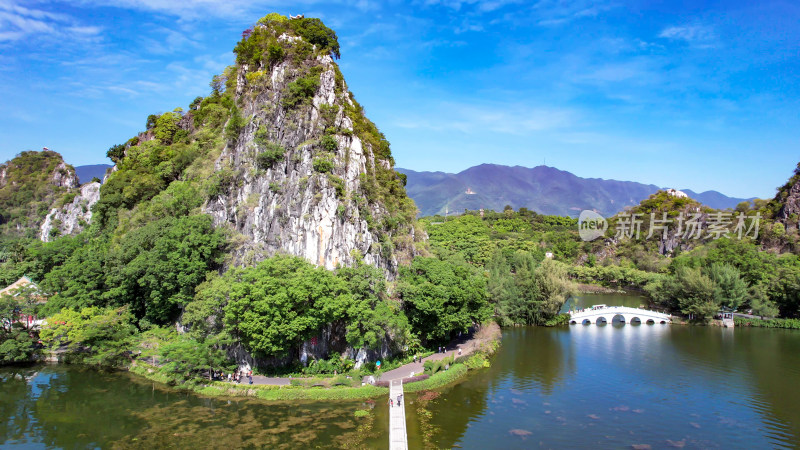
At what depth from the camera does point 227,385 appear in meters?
30.1

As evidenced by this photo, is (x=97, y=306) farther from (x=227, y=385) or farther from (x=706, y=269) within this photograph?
(x=706, y=269)

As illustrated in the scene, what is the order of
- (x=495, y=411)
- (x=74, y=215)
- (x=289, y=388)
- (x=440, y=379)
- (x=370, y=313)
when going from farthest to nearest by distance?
1. (x=74, y=215)
2. (x=440, y=379)
3. (x=370, y=313)
4. (x=289, y=388)
5. (x=495, y=411)

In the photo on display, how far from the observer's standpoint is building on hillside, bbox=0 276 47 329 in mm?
37969

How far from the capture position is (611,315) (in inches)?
2160

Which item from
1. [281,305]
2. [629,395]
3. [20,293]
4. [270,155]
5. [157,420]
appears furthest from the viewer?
[20,293]

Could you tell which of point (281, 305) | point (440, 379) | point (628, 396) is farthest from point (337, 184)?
point (628, 396)

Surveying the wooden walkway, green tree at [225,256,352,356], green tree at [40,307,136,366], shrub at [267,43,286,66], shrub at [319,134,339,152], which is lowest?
the wooden walkway

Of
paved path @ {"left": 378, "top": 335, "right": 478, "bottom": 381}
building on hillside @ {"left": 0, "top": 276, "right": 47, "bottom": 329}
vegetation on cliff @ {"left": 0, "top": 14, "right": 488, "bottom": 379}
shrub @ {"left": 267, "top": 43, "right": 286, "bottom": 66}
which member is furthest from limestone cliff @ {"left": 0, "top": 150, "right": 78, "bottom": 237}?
paved path @ {"left": 378, "top": 335, "right": 478, "bottom": 381}

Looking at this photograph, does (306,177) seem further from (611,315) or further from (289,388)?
(611,315)

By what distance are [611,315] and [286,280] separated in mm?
40010

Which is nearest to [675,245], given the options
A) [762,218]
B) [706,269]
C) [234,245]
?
[762,218]

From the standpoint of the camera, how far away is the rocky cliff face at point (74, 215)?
2389 inches

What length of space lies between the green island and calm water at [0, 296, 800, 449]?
67 cm

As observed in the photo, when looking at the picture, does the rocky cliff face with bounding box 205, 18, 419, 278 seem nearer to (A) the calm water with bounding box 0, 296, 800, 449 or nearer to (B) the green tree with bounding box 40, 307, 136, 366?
(B) the green tree with bounding box 40, 307, 136, 366
